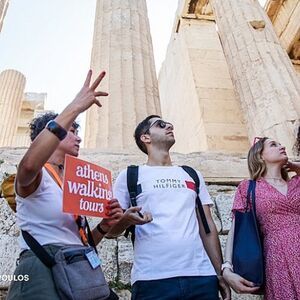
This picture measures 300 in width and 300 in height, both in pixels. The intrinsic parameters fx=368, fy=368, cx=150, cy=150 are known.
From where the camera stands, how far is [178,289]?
93.5 inches

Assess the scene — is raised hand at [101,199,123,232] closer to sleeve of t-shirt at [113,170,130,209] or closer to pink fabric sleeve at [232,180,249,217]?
sleeve of t-shirt at [113,170,130,209]

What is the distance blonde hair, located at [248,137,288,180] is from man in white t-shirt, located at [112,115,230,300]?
62cm

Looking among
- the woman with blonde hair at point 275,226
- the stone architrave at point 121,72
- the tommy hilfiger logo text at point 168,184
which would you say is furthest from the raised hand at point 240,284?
the stone architrave at point 121,72

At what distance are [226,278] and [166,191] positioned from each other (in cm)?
77

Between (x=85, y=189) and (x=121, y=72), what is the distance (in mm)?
5974

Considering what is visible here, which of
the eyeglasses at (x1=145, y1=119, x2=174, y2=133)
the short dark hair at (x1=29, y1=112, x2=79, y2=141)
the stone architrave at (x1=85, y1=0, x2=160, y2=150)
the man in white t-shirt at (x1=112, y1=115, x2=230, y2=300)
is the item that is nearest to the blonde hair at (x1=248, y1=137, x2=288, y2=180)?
the man in white t-shirt at (x1=112, y1=115, x2=230, y2=300)

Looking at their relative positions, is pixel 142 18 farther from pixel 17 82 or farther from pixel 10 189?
pixel 17 82

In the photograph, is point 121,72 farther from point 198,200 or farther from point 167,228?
point 167,228

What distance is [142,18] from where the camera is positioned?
9.76 metres

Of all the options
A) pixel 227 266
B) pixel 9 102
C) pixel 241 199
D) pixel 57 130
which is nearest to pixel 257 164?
pixel 241 199

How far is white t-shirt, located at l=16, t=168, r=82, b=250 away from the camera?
2.15 m

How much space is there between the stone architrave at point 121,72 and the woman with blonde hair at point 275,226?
126 inches

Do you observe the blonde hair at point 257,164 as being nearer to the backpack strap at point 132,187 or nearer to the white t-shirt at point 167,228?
the white t-shirt at point 167,228

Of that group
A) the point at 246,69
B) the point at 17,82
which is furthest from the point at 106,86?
the point at 17,82
